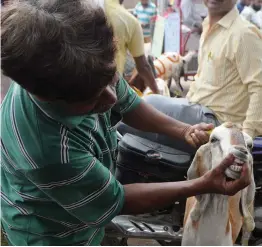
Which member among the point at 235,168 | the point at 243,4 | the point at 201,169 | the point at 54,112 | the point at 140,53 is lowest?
the point at 243,4

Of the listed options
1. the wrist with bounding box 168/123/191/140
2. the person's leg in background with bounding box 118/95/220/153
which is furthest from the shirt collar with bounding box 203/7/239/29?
the wrist with bounding box 168/123/191/140

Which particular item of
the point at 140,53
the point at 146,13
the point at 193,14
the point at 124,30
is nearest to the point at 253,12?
the point at 193,14

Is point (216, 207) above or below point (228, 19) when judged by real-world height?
below

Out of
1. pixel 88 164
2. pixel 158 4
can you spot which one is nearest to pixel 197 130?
pixel 88 164

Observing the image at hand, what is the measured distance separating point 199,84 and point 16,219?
1.57m

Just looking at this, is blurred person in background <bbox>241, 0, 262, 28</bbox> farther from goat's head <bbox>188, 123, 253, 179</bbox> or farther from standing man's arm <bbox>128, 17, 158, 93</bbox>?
goat's head <bbox>188, 123, 253, 179</bbox>

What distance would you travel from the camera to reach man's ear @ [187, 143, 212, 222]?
1984 millimetres

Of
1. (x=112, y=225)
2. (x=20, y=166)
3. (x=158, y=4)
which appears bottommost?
(x=158, y=4)

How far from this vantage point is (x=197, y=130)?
203 cm

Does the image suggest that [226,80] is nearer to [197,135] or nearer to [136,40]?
[197,135]

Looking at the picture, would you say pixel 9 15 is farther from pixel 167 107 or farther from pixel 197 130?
pixel 167 107

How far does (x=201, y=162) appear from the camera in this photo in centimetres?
202

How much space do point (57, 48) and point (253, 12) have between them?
7.21 metres

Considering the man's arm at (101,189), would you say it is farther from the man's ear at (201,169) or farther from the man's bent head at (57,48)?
the man's ear at (201,169)
